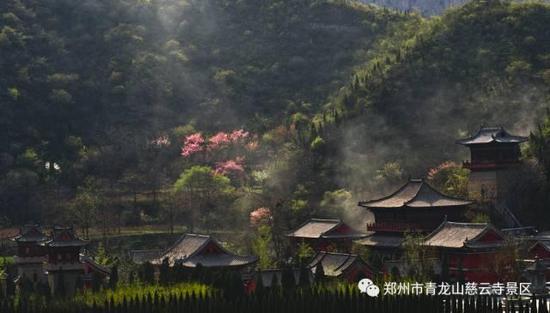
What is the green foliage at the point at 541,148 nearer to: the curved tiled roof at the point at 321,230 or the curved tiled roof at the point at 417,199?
the curved tiled roof at the point at 417,199

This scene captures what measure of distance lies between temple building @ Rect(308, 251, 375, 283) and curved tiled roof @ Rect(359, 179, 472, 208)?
1060 centimetres

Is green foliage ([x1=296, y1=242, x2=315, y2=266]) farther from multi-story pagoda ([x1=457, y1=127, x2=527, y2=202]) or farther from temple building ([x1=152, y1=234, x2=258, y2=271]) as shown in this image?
multi-story pagoda ([x1=457, y1=127, x2=527, y2=202])

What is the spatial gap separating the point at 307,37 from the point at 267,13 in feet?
42.5

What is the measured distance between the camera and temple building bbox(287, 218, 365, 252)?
268 feet

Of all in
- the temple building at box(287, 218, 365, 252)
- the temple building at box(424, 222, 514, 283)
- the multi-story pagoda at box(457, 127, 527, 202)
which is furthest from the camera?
the multi-story pagoda at box(457, 127, 527, 202)

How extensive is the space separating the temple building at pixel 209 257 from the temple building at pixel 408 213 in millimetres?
11172

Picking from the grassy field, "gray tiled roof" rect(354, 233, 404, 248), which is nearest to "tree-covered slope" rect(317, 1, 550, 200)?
"gray tiled roof" rect(354, 233, 404, 248)

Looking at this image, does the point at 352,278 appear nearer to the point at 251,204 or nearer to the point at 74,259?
the point at 74,259

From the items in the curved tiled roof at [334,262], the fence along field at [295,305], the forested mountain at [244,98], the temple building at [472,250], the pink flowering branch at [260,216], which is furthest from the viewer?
the forested mountain at [244,98]

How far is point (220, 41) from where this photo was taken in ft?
552

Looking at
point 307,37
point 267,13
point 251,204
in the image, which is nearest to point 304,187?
point 251,204

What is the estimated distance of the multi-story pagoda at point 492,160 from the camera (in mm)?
84375

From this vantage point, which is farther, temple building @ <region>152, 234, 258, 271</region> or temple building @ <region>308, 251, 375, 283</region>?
temple building @ <region>152, 234, 258, 271</region>

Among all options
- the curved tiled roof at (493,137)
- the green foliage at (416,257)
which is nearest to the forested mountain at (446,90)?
the curved tiled roof at (493,137)
